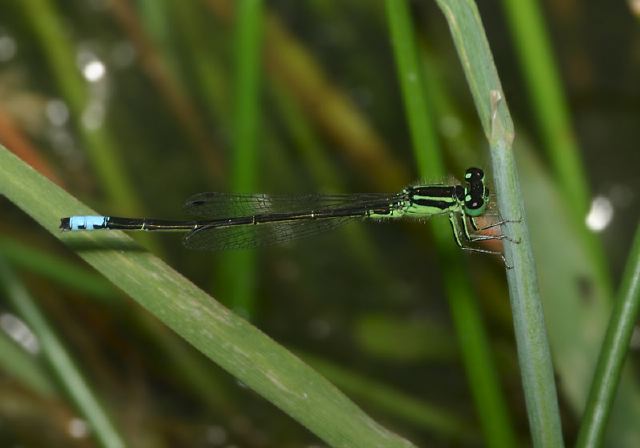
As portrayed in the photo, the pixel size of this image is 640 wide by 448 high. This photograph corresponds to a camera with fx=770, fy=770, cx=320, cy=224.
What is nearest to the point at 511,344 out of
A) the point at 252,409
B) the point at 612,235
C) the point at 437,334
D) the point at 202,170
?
the point at 437,334

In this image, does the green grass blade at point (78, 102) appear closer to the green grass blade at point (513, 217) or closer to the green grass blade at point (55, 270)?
the green grass blade at point (55, 270)

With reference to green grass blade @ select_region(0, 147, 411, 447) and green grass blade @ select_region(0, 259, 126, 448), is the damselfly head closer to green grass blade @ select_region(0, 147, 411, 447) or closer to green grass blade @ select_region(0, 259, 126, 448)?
green grass blade @ select_region(0, 147, 411, 447)

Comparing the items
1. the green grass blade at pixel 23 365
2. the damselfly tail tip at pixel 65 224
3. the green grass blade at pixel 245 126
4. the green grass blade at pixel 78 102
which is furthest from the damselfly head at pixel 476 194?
the green grass blade at pixel 78 102

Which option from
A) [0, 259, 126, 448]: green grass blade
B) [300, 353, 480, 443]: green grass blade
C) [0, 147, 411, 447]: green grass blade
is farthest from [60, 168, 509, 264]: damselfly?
[0, 147, 411, 447]: green grass blade

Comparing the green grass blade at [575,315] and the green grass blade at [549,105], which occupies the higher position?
the green grass blade at [549,105]

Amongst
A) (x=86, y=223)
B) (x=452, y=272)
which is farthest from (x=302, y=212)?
(x=86, y=223)

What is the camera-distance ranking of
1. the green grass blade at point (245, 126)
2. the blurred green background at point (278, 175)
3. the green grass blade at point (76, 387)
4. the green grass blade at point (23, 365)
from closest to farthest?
the green grass blade at point (76, 387) → the green grass blade at point (245, 126) → the green grass blade at point (23, 365) → the blurred green background at point (278, 175)

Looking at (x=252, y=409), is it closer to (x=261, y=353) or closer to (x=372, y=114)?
(x=372, y=114)
